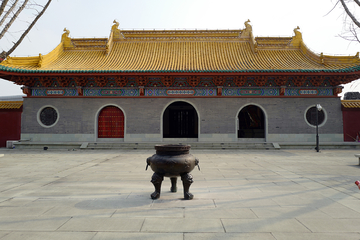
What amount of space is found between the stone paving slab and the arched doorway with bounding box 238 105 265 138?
12.5 meters

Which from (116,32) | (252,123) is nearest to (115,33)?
(116,32)

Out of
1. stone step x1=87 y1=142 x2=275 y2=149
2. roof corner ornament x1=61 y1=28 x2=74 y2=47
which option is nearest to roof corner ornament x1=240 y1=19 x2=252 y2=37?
stone step x1=87 y1=142 x2=275 y2=149

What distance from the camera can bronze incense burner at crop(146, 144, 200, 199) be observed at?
3.87 metres

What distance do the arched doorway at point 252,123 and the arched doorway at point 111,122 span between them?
948cm

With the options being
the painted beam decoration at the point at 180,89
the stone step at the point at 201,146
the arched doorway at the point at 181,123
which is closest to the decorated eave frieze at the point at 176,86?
the painted beam decoration at the point at 180,89

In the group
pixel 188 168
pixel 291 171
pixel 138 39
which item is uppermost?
pixel 138 39

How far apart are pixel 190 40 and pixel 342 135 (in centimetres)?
1161

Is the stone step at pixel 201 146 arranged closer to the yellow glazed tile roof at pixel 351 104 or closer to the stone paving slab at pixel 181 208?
the yellow glazed tile roof at pixel 351 104

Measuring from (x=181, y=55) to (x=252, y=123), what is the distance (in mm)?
7963

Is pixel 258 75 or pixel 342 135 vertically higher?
pixel 258 75

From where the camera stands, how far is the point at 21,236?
2582 millimetres

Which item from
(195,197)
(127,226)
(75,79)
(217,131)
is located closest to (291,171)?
(195,197)

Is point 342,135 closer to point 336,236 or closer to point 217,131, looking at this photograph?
point 217,131

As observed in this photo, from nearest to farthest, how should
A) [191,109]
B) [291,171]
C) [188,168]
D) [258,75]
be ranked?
[188,168] < [291,171] < [258,75] < [191,109]
